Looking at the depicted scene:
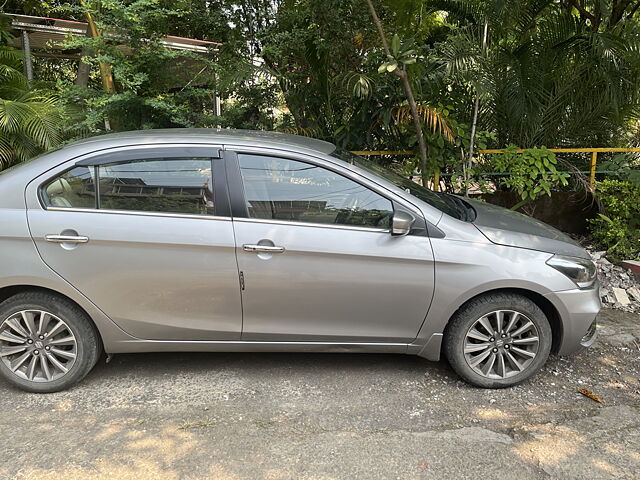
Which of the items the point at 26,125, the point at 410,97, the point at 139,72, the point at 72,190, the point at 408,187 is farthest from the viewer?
the point at 26,125

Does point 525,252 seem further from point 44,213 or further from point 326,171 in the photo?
point 44,213

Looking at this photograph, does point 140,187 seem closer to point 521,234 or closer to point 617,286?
point 521,234

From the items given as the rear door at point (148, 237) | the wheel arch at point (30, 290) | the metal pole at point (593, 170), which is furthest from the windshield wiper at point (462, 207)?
the metal pole at point (593, 170)

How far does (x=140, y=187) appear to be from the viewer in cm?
308

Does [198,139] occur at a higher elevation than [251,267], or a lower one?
higher

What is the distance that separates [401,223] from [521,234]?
882mm

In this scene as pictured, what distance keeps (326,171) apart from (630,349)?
9.24 ft

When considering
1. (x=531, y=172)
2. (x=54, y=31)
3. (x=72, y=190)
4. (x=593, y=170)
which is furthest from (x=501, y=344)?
(x=54, y=31)

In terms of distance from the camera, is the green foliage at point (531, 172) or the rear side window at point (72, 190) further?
the green foliage at point (531, 172)

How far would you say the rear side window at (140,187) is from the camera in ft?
10.00

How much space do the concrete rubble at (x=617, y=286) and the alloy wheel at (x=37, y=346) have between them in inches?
184

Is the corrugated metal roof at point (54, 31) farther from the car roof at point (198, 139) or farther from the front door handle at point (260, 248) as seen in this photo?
the front door handle at point (260, 248)

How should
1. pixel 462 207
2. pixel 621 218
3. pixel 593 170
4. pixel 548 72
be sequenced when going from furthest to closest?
pixel 548 72 → pixel 593 170 → pixel 621 218 → pixel 462 207

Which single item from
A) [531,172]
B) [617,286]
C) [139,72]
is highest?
[139,72]
